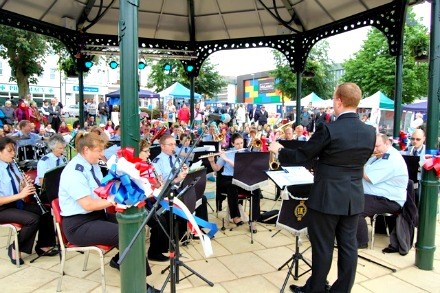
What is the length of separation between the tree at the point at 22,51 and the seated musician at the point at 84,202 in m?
18.5

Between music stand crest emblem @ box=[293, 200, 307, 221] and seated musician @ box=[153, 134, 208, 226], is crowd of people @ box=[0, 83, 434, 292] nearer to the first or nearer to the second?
seated musician @ box=[153, 134, 208, 226]

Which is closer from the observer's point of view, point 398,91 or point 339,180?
point 339,180

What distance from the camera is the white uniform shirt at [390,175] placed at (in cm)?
465

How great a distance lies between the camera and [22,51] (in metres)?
19.8

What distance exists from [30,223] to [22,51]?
18.8 metres

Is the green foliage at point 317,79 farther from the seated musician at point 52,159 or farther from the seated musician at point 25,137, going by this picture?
the seated musician at point 52,159

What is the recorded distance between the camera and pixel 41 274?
13.2 feet

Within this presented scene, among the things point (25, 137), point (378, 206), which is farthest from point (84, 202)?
point (25, 137)

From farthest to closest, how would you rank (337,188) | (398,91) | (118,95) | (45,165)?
1. (118,95)
2. (398,91)
3. (45,165)
4. (337,188)

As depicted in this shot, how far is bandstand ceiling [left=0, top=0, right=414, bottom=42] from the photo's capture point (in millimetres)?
7770

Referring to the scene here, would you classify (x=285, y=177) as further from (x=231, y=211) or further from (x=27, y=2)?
(x=27, y=2)

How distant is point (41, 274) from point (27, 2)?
575 cm

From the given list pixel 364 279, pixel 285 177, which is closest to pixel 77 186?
pixel 285 177

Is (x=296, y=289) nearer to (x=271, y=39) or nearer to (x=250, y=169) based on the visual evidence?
(x=250, y=169)
